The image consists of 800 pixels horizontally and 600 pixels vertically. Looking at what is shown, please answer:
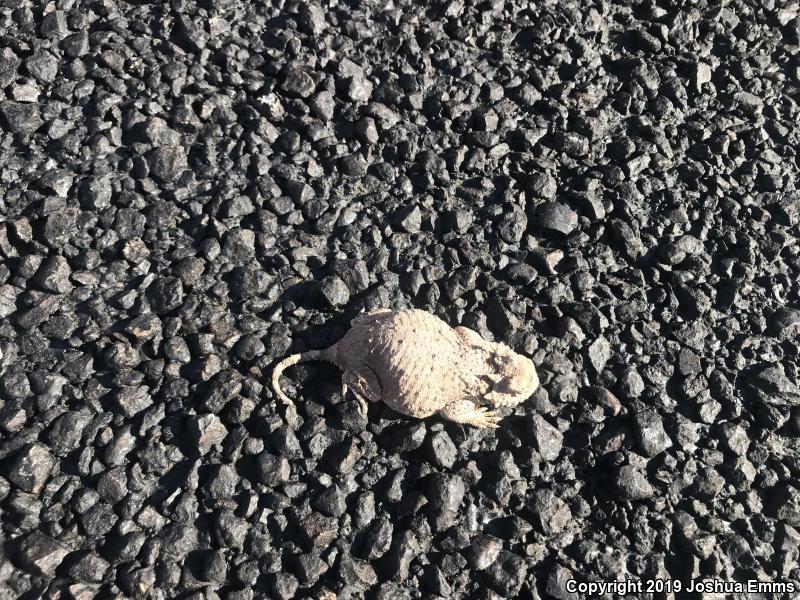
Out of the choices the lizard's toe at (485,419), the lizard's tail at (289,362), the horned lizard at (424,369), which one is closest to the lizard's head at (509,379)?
the horned lizard at (424,369)

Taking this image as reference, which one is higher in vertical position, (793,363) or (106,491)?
(793,363)

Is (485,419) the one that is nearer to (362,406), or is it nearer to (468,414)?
(468,414)

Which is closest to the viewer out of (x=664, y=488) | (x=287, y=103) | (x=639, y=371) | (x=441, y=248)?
(x=664, y=488)

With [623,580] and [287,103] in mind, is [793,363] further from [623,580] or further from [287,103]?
[287,103]

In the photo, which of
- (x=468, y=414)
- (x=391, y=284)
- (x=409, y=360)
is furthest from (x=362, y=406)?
(x=391, y=284)

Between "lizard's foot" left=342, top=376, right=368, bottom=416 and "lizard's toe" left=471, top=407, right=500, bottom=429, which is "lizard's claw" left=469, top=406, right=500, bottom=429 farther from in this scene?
"lizard's foot" left=342, top=376, right=368, bottom=416

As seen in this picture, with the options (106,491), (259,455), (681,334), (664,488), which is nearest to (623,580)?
(664,488)
